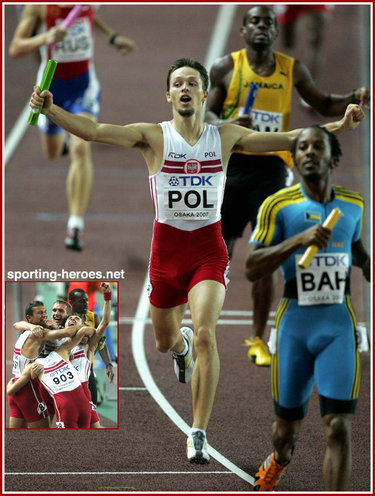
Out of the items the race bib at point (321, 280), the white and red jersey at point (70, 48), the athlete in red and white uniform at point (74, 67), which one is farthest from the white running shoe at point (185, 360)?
the white and red jersey at point (70, 48)

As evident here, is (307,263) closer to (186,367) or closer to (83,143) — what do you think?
(186,367)

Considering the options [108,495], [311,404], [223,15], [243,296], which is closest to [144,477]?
[108,495]

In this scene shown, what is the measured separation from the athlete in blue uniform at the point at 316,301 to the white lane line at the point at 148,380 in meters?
1.11

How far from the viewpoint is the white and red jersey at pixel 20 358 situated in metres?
8.17

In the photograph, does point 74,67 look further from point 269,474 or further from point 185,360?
point 269,474

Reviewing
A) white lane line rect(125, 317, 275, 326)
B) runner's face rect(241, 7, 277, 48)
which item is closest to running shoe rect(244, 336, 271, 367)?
white lane line rect(125, 317, 275, 326)

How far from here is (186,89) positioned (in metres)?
7.93

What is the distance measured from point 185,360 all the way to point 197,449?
1643 millimetres

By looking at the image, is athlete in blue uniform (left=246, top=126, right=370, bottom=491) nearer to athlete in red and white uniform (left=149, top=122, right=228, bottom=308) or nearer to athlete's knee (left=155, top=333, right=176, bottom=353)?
athlete in red and white uniform (left=149, top=122, right=228, bottom=308)

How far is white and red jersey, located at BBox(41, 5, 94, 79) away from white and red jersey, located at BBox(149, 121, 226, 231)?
211 inches

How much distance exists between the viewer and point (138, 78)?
21.3m

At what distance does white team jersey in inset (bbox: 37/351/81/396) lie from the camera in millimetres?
8180

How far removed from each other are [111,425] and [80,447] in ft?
0.92


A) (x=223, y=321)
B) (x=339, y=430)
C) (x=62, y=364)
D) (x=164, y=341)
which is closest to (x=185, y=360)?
(x=164, y=341)
